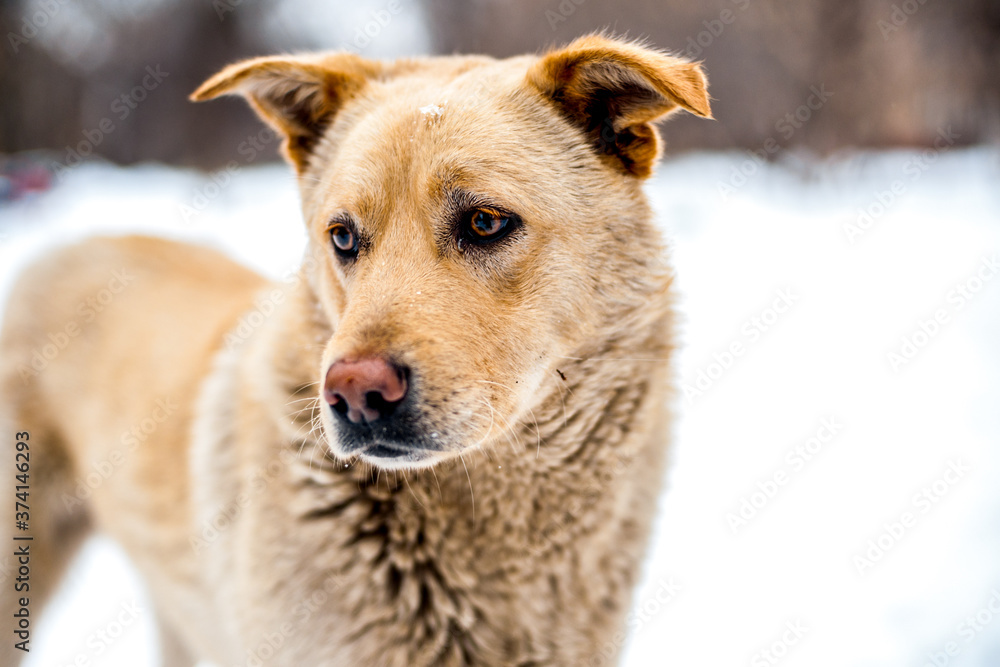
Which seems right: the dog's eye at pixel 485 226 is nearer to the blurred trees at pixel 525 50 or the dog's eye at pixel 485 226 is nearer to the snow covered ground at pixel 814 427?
the snow covered ground at pixel 814 427

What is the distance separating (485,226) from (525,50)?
9487 mm

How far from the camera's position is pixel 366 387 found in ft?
4.79

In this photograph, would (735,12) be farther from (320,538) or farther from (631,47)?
(320,538)

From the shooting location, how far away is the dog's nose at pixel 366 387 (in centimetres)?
146

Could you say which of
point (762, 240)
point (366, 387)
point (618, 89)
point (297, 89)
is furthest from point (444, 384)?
point (762, 240)

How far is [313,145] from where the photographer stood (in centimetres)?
225

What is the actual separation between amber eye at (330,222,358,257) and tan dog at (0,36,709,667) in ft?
0.04

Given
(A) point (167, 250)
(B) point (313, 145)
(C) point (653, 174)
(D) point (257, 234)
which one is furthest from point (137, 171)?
(C) point (653, 174)

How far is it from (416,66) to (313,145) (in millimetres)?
478

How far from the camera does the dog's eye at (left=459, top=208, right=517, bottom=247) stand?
175 centimetres

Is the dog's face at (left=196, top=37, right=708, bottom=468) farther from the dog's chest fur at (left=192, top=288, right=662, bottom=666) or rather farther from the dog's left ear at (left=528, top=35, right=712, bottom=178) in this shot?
the dog's chest fur at (left=192, top=288, right=662, bottom=666)

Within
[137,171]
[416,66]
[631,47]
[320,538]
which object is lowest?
[137,171]

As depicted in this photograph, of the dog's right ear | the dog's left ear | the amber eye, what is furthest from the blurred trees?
the amber eye

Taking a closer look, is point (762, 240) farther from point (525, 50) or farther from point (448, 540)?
point (448, 540)
